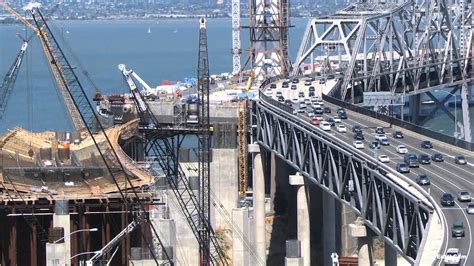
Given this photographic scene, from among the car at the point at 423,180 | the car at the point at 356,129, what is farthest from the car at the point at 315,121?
the car at the point at 423,180

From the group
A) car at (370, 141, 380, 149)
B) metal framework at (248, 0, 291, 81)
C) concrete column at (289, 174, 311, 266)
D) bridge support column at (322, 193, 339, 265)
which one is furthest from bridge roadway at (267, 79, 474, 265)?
metal framework at (248, 0, 291, 81)

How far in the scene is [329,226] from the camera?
110 meters

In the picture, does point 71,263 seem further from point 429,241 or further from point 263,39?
point 263,39

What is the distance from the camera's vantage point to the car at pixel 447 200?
75.6 metres

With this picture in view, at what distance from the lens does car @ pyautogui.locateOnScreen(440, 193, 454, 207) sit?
7556 centimetres

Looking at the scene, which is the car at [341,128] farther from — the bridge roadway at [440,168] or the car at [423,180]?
the car at [423,180]

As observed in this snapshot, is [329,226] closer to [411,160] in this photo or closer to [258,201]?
[258,201]

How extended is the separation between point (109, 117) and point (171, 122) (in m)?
5.48

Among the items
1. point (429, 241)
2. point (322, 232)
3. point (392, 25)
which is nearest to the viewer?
point (429, 241)

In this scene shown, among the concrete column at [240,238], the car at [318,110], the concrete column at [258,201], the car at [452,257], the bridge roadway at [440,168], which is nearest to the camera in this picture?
the car at [452,257]

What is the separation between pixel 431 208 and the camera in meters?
72.7

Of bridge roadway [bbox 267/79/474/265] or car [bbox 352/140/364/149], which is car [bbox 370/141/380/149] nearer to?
bridge roadway [bbox 267/79/474/265]

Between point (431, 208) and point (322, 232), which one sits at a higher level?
point (431, 208)

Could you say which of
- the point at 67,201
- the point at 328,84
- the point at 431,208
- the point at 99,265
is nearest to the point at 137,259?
the point at 99,265
